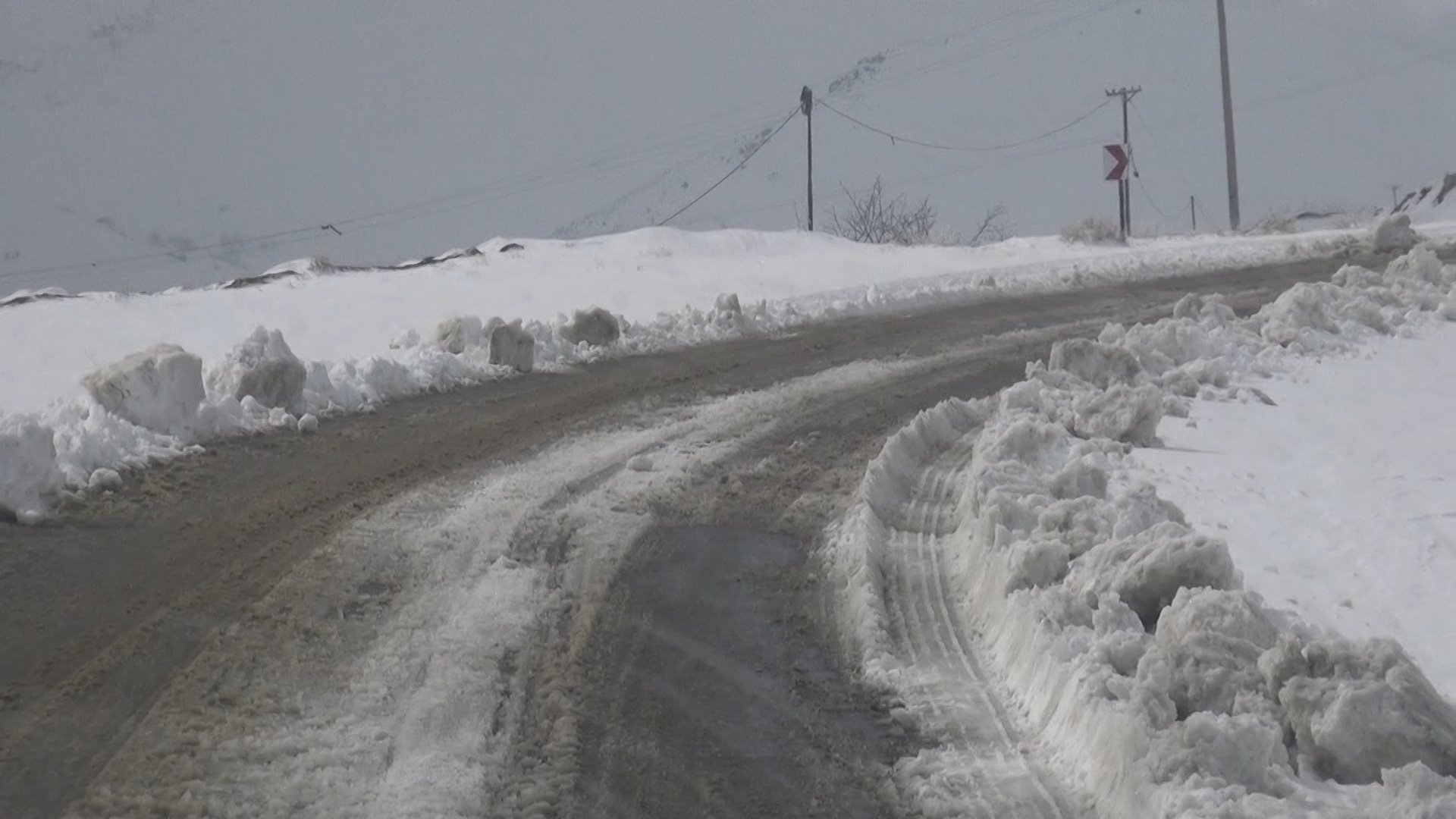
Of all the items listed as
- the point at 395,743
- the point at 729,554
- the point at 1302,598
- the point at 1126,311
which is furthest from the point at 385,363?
the point at 1126,311

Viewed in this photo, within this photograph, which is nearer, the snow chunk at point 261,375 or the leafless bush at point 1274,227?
the snow chunk at point 261,375

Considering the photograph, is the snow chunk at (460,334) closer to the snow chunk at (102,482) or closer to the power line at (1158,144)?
the snow chunk at (102,482)

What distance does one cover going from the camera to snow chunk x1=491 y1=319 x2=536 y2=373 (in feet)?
36.3

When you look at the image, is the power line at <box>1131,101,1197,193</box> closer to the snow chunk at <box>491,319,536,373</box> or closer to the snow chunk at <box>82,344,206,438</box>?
the snow chunk at <box>491,319,536,373</box>

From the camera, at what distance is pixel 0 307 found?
47.6 feet

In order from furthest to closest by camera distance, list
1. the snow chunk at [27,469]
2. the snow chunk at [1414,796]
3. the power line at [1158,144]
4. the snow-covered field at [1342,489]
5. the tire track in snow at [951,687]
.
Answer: the power line at [1158,144], the snow chunk at [27,469], the snow-covered field at [1342,489], the tire track in snow at [951,687], the snow chunk at [1414,796]

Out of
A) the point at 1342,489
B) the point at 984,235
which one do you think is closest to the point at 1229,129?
the point at 984,235

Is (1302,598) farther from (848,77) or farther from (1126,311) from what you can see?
(848,77)

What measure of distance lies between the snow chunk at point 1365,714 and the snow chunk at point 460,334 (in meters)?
7.91

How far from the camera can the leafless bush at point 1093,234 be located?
22.3m

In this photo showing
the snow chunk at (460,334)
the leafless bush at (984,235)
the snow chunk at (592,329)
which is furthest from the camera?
the leafless bush at (984,235)

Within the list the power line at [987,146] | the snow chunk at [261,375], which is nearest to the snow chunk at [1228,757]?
the snow chunk at [261,375]

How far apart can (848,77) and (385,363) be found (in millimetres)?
73988

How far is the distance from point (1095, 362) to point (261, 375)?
17.9 feet
